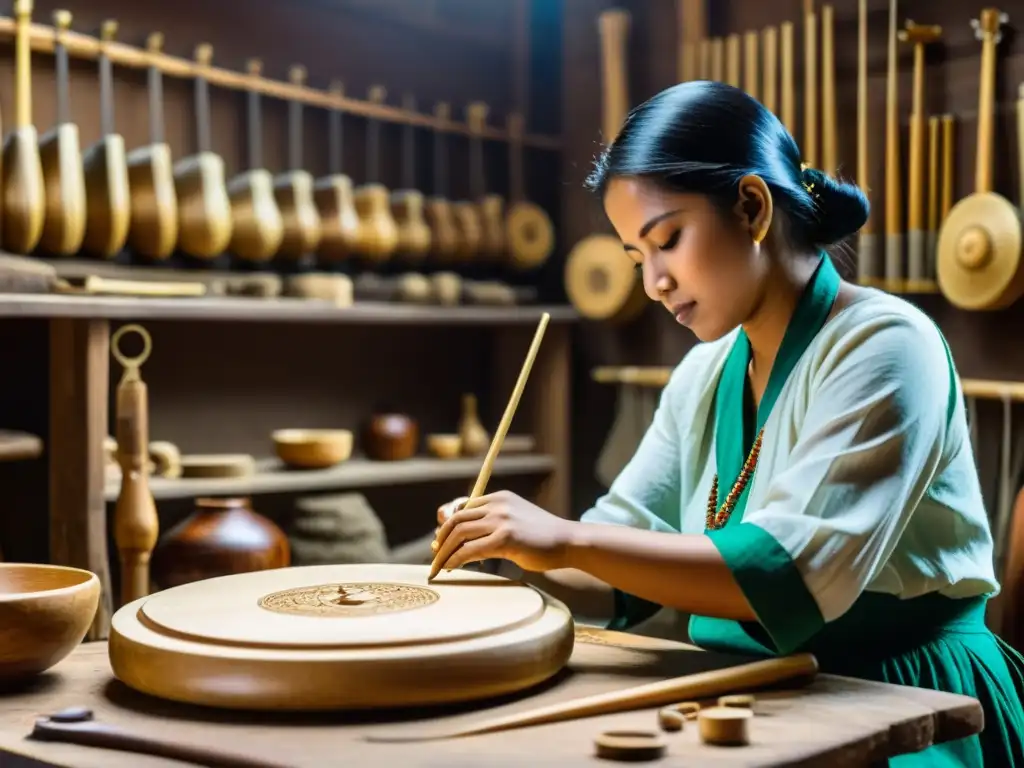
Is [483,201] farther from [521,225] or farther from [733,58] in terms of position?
[733,58]

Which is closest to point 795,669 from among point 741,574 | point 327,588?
point 741,574

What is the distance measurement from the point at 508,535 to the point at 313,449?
2115 millimetres

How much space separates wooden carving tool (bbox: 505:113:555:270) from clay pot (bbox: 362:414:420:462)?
0.72m

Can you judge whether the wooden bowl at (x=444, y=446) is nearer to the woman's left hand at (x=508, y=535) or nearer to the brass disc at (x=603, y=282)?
the brass disc at (x=603, y=282)

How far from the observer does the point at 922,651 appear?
1551 millimetres

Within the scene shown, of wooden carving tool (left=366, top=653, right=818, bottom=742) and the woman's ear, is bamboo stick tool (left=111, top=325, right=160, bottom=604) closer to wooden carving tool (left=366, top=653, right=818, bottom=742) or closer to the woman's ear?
the woman's ear

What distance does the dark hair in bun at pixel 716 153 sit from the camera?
152 centimetres

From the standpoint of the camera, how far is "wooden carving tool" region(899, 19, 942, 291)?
10.4ft

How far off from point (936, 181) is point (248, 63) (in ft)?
6.20

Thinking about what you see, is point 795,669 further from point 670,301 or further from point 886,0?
point 886,0

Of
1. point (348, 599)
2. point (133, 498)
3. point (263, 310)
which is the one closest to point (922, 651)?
point (348, 599)

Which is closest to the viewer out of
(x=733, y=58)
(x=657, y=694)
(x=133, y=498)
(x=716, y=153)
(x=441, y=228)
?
(x=657, y=694)

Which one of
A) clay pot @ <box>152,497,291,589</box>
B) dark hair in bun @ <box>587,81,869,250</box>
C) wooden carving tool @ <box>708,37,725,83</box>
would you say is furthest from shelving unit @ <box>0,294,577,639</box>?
dark hair in bun @ <box>587,81,869,250</box>

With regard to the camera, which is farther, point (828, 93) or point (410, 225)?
point (410, 225)
